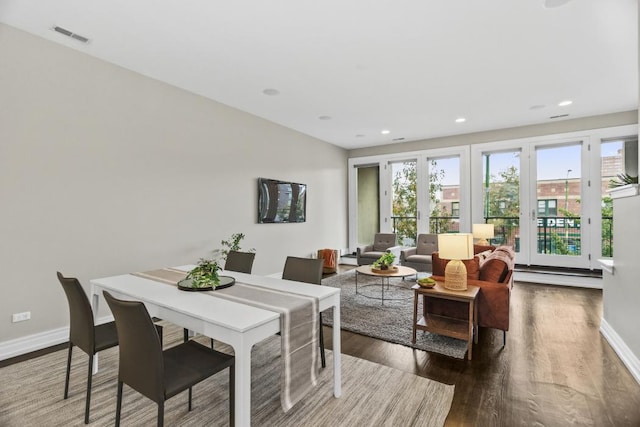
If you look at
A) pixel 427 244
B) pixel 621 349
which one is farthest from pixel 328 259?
pixel 621 349

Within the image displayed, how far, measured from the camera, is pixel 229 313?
1.65 metres

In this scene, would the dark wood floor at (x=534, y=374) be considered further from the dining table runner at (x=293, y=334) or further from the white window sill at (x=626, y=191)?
the white window sill at (x=626, y=191)

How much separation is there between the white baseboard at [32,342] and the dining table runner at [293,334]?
6.62 ft

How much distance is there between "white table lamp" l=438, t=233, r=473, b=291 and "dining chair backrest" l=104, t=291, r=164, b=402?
2.40 metres

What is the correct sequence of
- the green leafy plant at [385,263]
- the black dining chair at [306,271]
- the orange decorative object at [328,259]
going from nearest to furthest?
the black dining chair at [306,271] < the green leafy plant at [385,263] < the orange decorative object at [328,259]

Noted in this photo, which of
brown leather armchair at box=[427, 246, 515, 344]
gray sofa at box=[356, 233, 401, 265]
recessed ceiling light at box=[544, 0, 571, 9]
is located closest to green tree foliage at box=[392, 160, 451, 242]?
gray sofa at box=[356, 233, 401, 265]

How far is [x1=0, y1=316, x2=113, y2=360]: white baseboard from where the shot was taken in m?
2.64

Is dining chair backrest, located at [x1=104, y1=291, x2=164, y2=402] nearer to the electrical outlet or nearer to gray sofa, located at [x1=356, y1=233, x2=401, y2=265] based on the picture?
the electrical outlet

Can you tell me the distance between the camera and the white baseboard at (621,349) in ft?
7.66

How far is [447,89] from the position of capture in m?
3.97

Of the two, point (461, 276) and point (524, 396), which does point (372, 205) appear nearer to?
point (461, 276)

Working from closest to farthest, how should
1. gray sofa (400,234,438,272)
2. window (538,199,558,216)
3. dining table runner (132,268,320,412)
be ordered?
dining table runner (132,268,320,412), gray sofa (400,234,438,272), window (538,199,558,216)

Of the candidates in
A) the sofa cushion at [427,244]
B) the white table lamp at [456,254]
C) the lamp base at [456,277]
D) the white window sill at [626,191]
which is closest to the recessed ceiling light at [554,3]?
the white window sill at [626,191]

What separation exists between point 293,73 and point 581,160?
5107 mm
